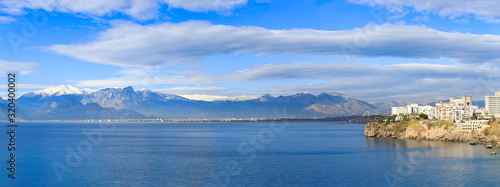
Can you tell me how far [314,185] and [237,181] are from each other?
382 inches

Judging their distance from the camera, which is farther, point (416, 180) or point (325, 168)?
point (325, 168)

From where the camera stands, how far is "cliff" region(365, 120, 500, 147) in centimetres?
9581

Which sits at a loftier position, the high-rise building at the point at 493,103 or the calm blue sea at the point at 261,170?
the high-rise building at the point at 493,103

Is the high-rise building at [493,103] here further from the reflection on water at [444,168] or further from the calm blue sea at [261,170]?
the calm blue sea at [261,170]

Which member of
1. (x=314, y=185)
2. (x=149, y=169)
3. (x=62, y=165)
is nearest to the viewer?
(x=314, y=185)

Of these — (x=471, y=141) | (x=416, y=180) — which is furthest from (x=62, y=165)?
(x=471, y=141)

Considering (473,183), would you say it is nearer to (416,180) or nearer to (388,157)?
(416,180)

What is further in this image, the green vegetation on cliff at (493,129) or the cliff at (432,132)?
the cliff at (432,132)

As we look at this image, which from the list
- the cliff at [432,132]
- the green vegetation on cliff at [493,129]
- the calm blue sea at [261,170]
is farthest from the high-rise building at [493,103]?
the calm blue sea at [261,170]

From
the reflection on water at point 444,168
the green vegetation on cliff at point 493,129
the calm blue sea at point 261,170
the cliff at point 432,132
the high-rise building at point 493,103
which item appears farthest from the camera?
the high-rise building at point 493,103

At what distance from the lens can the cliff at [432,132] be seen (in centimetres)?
9581

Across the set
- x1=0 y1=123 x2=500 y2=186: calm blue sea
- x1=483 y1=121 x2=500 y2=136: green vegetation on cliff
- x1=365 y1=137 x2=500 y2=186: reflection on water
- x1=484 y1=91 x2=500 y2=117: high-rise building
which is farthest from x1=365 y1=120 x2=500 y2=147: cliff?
x1=484 y1=91 x2=500 y2=117: high-rise building

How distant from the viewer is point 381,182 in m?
47.2

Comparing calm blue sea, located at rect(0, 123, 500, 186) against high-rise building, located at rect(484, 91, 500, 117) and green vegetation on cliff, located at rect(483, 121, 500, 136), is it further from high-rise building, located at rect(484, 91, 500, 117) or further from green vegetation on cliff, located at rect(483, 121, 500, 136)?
high-rise building, located at rect(484, 91, 500, 117)
